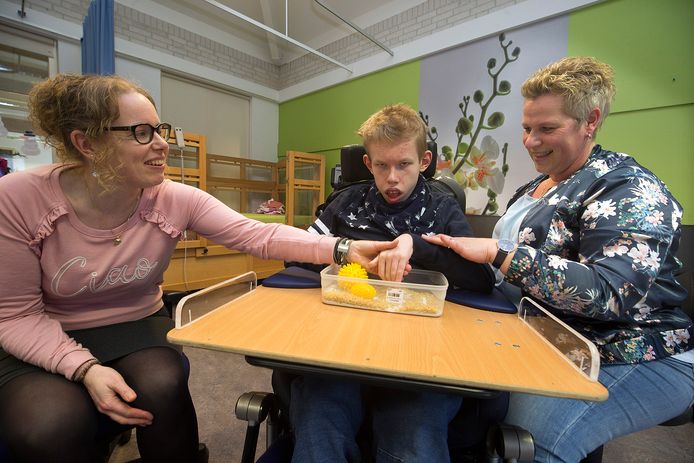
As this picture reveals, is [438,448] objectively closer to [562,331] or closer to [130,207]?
[562,331]

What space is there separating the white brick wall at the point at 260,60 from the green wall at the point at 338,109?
348 millimetres

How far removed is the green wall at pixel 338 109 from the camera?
386cm

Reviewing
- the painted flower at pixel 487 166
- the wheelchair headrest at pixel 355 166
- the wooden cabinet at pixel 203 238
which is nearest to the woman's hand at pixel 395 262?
the wheelchair headrest at pixel 355 166

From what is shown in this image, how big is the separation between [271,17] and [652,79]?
169 inches

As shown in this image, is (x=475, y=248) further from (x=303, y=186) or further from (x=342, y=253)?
(x=303, y=186)

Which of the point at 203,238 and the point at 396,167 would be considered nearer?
the point at 396,167

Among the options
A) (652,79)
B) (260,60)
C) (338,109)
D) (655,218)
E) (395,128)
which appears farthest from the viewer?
(260,60)

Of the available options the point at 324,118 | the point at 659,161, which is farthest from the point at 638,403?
the point at 324,118

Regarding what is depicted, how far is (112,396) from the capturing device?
0.79m

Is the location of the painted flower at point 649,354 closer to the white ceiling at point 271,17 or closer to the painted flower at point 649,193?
the painted flower at point 649,193

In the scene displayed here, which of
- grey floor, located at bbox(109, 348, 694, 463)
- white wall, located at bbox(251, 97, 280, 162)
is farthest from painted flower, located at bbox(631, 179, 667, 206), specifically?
white wall, located at bbox(251, 97, 280, 162)

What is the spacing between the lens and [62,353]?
32.3 inches

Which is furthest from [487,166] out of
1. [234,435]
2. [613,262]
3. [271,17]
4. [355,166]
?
[271,17]

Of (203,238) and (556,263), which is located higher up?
(556,263)
